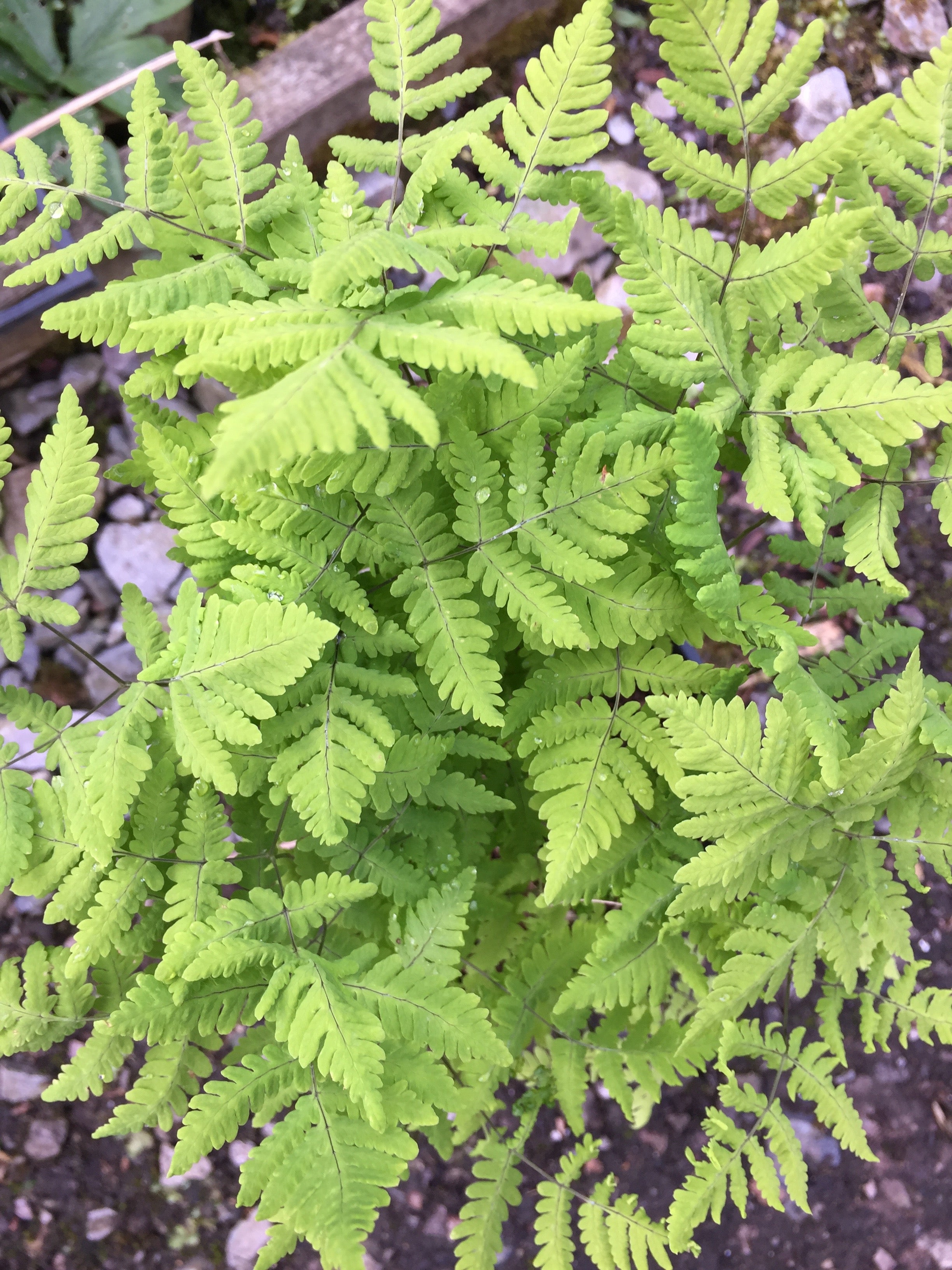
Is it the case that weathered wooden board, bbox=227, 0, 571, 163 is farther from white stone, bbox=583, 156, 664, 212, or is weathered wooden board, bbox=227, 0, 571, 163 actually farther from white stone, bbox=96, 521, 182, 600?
white stone, bbox=96, 521, 182, 600

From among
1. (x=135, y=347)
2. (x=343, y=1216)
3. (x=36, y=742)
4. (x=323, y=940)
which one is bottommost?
(x=343, y=1216)

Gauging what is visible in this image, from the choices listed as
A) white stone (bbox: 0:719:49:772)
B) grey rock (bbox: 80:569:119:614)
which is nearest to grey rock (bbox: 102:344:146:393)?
grey rock (bbox: 80:569:119:614)

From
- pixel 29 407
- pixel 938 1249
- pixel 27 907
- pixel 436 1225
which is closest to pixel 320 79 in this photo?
pixel 29 407

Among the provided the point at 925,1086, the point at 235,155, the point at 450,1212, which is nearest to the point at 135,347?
the point at 235,155

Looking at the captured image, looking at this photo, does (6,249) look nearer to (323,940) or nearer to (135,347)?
(135,347)

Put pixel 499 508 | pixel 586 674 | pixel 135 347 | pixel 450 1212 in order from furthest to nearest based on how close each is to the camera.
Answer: pixel 450 1212 < pixel 586 674 < pixel 499 508 < pixel 135 347

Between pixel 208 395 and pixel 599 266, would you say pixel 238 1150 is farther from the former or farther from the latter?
pixel 599 266
